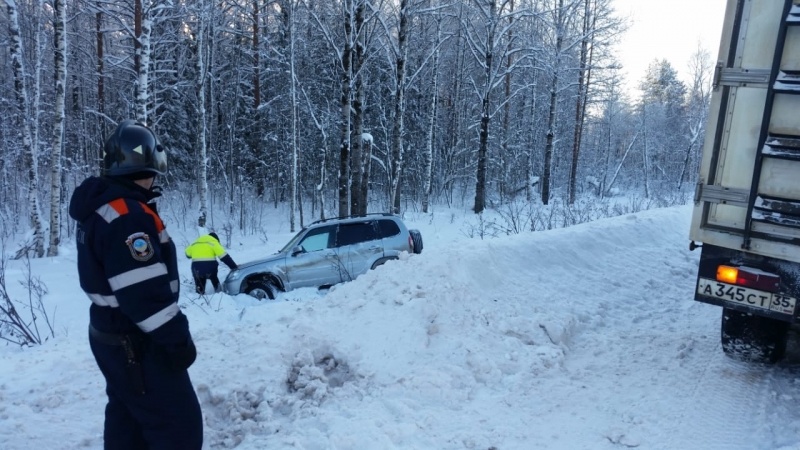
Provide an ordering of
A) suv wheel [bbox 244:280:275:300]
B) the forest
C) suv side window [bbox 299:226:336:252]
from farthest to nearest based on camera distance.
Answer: the forest
suv side window [bbox 299:226:336:252]
suv wheel [bbox 244:280:275:300]

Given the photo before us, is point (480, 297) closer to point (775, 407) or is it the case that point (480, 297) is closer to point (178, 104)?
point (775, 407)

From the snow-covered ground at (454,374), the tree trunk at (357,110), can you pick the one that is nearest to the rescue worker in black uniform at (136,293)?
the snow-covered ground at (454,374)

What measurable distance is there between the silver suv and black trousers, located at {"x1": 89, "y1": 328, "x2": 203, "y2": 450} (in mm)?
6708

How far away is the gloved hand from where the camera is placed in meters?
2.46

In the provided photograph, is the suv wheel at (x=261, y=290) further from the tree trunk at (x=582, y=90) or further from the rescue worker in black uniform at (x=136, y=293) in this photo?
the tree trunk at (x=582, y=90)

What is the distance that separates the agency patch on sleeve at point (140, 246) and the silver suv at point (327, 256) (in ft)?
22.8

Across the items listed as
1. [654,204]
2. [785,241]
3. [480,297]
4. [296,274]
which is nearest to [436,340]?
[480,297]

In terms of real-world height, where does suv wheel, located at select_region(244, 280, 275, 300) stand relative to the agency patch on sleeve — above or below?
below

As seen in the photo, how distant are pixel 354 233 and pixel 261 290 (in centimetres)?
221

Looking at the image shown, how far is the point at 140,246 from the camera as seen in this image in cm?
236

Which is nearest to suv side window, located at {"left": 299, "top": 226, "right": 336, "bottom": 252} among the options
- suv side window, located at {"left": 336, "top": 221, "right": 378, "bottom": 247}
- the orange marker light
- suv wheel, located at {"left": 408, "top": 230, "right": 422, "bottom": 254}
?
suv side window, located at {"left": 336, "top": 221, "right": 378, "bottom": 247}

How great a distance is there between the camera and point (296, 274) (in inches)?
383

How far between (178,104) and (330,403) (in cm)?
2803

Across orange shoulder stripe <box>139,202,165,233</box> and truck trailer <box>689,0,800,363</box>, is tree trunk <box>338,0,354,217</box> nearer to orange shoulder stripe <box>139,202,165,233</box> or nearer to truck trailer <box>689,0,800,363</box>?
truck trailer <box>689,0,800,363</box>
